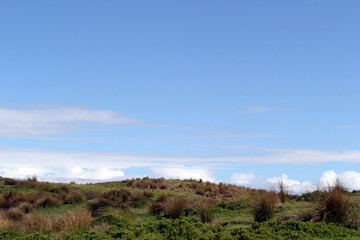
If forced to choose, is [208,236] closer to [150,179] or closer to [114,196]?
[114,196]

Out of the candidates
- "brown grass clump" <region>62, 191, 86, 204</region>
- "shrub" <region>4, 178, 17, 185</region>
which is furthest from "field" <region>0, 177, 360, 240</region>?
"shrub" <region>4, 178, 17, 185</region>

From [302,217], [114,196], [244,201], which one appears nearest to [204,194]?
[114,196]

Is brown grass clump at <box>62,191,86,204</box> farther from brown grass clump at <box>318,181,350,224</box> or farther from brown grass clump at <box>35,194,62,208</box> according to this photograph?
brown grass clump at <box>318,181,350,224</box>

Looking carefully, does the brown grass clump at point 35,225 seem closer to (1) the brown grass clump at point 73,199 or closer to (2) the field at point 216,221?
(2) the field at point 216,221

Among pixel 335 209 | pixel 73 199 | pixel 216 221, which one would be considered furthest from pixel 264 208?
pixel 73 199

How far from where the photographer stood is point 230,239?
11.0 meters

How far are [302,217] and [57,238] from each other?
28.6 feet

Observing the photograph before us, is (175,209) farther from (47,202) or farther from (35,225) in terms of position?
(47,202)

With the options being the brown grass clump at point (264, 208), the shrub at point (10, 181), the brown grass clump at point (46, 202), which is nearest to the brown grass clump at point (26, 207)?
the brown grass clump at point (46, 202)

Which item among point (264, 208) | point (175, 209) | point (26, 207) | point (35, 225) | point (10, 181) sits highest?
point (10, 181)

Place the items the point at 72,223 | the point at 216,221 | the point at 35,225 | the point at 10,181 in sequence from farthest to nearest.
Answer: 1. the point at 10,181
2. the point at 216,221
3. the point at 35,225
4. the point at 72,223

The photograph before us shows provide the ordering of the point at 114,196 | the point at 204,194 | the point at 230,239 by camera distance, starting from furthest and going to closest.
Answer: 1. the point at 204,194
2. the point at 114,196
3. the point at 230,239

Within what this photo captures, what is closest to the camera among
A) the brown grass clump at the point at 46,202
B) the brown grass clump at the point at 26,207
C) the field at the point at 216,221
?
the field at the point at 216,221

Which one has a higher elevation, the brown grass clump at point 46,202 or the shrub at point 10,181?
the shrub at point 10,181
